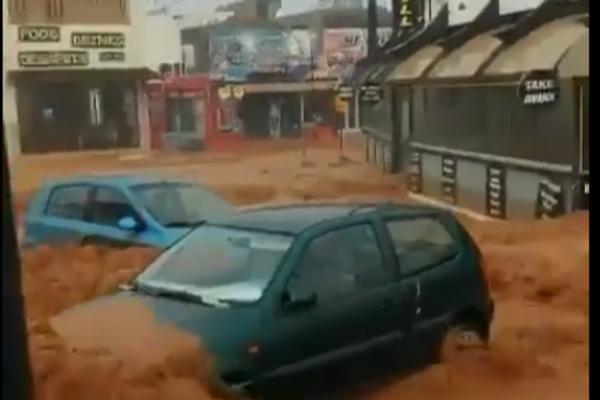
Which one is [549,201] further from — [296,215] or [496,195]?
[296,215]

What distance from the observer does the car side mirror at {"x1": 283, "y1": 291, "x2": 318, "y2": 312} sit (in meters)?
1.71

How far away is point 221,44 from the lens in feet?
6.26

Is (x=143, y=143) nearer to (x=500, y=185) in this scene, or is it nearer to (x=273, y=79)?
(x=273, y=79)

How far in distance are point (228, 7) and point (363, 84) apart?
0.32 meters

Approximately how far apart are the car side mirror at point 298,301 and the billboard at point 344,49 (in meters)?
0.48

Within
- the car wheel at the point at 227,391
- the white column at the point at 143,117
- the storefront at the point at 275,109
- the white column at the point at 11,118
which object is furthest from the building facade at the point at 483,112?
the white column at the point at 11,118

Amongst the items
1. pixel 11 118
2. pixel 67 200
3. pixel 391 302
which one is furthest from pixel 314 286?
pixel 11 118

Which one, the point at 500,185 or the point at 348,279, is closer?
the point at 348,279

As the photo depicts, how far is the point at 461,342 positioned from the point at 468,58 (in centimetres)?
58

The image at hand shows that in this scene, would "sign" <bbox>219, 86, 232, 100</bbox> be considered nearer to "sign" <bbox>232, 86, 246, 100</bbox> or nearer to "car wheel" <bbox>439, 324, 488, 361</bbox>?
"sign" <bbox>232, 86, 246, 100</bbox>

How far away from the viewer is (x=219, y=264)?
5.86ft
